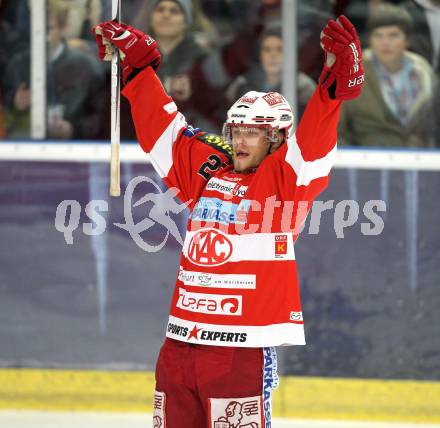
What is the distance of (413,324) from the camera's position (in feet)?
15.8

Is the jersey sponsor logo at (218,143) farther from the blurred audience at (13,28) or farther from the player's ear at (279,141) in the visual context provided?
the blurred audience at (13,28)

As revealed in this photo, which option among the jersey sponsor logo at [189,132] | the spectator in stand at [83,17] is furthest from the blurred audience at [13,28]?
the jersey sponsor logo at [189,132]

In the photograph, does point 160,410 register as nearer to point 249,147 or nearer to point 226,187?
point 226,187

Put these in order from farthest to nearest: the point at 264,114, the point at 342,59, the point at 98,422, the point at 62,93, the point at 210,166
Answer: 1. the point at 62,93
2. the point at 98,422
3. the point at 210,166
4. the point at 264,114
5. the point at 342,59

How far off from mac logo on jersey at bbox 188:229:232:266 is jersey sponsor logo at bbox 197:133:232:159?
270mm

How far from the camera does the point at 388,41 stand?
4855 mm

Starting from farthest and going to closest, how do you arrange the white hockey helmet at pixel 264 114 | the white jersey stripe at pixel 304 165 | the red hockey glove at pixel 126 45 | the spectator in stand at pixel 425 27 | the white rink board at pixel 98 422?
1. the spectator in stand at pixel 425 27
2. the white rink board at pixel 98 422
3. the red hockey glove at pixel 126 45
4. the white hockey helmet at pixel 264 114
5. the white jersey stripe at pixel 304 165

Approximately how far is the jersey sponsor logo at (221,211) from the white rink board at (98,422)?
1.68 meters

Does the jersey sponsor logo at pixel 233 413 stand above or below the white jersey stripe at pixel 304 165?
below

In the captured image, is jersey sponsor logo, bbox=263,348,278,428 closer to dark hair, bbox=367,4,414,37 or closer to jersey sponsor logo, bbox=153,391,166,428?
jersey sponsor logo, bbox=153,391,166,428

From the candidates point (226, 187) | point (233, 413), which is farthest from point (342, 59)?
point (233, 413)

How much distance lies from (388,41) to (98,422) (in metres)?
1.86

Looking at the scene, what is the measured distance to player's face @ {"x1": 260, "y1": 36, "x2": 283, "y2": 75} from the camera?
16.1ft

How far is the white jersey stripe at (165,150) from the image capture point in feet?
11.0
